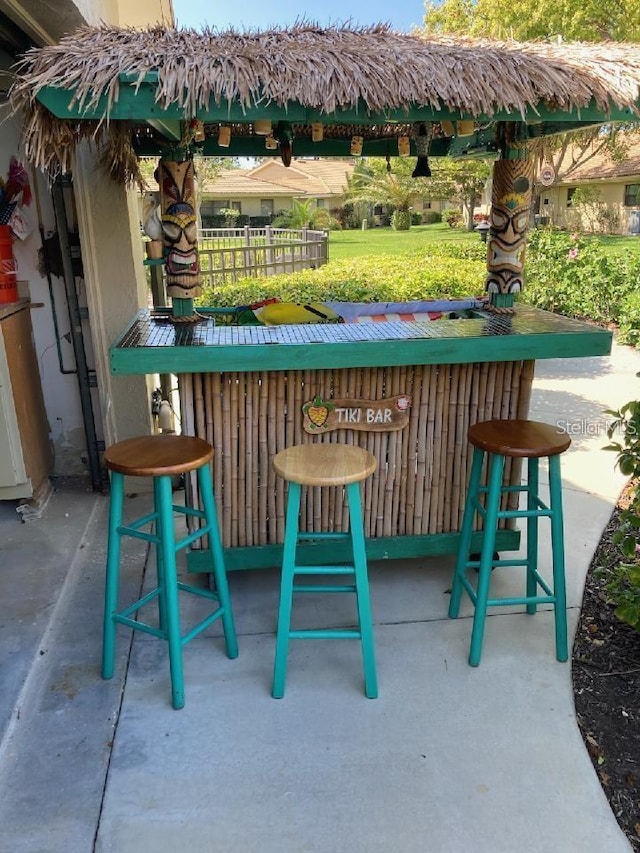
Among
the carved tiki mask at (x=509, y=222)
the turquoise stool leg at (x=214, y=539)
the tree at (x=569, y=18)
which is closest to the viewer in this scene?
the turquoise stool leg at (x=214, y=539)

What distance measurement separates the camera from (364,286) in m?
7.44

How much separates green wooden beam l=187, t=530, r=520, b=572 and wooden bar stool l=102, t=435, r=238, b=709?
17.2 inches

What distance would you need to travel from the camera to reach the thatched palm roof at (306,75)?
2439 millimetres

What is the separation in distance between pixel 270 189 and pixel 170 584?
34.7m

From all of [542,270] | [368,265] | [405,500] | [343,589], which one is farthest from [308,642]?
[542,270]

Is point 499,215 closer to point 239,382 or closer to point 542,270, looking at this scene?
point 239,382

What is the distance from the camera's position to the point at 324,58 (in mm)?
2574

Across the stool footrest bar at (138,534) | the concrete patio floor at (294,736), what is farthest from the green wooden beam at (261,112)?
the concrete patio floor at (294,736)

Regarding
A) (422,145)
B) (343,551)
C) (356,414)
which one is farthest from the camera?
(422,145)

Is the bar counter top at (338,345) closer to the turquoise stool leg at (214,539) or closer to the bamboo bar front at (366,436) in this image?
the bamboo bar front at (366,436)

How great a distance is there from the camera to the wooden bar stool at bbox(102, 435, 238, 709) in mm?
2389

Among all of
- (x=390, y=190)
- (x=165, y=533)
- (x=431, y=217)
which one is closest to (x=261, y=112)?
(x=165, y=533)

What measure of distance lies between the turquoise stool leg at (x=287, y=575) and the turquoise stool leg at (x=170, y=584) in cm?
37

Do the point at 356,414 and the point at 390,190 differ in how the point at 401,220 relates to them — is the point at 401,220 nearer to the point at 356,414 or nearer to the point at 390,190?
the point at 390,190
